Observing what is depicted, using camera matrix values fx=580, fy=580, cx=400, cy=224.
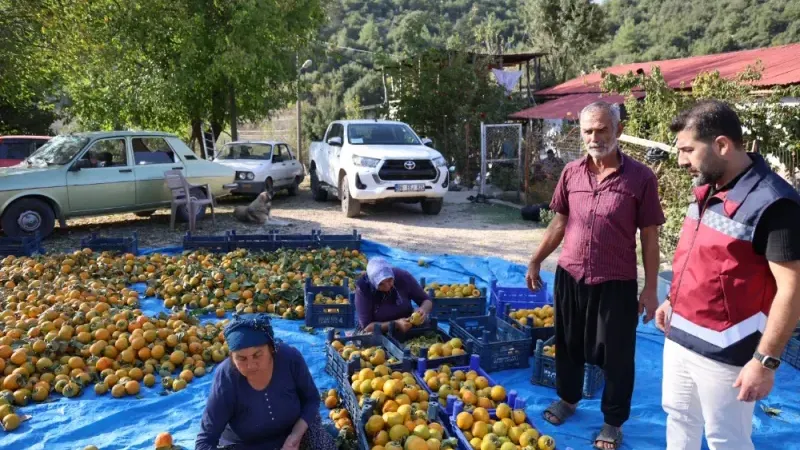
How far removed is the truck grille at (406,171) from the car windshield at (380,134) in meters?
1.12

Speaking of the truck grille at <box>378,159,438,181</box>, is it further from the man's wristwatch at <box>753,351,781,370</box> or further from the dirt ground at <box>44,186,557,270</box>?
the man's wristwatch at <box>753,351,781,370</box>

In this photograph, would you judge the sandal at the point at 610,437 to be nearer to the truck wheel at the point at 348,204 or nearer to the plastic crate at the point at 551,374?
the plastic crate at the point at 551,374

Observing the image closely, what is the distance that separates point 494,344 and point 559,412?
85 cm

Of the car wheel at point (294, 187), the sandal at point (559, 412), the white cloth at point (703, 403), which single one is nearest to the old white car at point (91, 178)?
the car wheel at point (294, 187)

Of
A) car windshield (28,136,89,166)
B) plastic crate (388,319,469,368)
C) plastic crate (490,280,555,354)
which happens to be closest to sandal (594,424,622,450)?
plastic crate (388,319,469,368)

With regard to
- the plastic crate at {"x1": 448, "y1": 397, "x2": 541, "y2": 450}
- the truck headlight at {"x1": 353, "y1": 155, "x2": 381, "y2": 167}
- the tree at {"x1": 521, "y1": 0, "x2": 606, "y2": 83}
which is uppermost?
the tree at {"x1": 521, "y1": 0, "x2": 606, "y2": 83}

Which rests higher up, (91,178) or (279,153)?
(279,153)

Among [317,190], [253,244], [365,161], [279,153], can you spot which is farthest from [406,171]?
[279,153]

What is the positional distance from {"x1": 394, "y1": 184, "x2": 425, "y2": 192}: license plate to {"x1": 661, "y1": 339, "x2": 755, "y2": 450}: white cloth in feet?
28.6

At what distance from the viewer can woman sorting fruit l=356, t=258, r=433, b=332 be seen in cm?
473

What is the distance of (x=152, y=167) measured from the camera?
10.2 m

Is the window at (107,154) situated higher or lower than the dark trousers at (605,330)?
higher

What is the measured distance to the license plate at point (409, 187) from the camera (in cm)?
1141

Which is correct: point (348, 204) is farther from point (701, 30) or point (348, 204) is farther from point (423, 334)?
point (701, 30)
